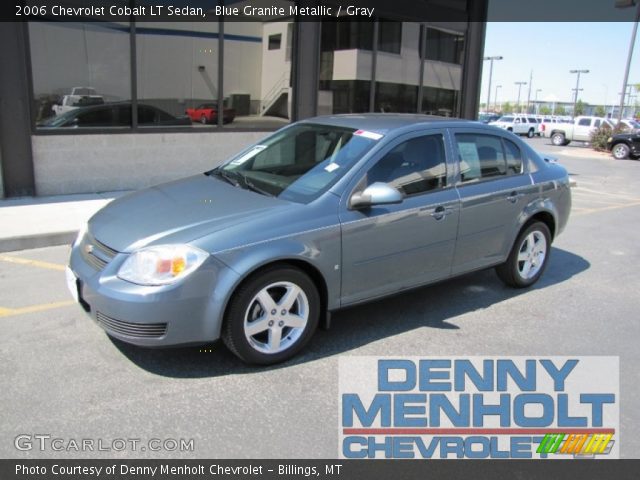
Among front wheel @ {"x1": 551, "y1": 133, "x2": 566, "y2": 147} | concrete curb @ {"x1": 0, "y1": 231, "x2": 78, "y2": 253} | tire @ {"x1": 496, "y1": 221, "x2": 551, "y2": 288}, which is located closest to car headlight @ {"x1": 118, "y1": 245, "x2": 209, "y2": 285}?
tire @ {"x1": 496, "y1": 221, "x2": 551, "y2": 288}

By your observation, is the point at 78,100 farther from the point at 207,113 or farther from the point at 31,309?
the point at 31,309

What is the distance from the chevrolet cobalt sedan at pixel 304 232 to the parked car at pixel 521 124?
37944 millimetres

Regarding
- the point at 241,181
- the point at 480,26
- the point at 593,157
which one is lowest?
the point at 593,157

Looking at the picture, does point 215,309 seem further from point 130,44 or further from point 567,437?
point 130,44

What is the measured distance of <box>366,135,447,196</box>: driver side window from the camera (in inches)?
166

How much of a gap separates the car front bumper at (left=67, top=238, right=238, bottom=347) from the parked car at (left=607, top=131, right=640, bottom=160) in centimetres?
2366

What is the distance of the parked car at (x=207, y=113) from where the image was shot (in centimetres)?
1005

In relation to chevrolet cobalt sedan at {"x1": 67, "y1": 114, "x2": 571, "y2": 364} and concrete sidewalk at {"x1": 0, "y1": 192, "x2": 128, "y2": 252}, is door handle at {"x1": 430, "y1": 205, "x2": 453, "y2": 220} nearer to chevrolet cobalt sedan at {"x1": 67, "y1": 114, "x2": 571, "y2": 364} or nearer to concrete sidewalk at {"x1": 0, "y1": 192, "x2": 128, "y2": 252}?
chevrolet cobalt sedan at {"x1": 67, "y1": 114, "x2": 571, "y2": 364}

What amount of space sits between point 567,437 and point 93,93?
8400 millimetres

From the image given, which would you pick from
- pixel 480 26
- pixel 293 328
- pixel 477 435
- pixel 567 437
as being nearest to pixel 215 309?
pixel 293 328

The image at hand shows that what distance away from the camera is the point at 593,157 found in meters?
23.6

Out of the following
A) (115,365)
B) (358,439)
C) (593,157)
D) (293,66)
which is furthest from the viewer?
(593,157)

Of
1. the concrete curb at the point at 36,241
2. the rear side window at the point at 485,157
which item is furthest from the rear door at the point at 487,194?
the concrete curb at the point at 36,241

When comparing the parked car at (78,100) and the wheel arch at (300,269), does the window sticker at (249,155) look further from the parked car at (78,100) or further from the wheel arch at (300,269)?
the parked car at (78,100)
